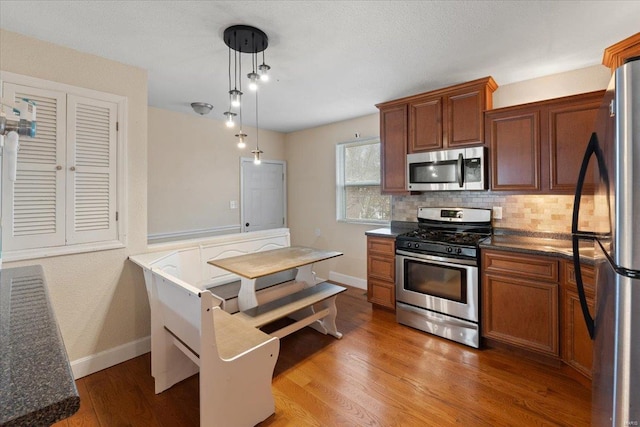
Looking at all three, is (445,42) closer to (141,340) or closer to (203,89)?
(203,89)

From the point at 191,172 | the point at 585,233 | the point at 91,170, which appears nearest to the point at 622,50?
the point at 585,233

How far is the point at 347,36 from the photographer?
209 centimetres

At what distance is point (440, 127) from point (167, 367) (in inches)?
128

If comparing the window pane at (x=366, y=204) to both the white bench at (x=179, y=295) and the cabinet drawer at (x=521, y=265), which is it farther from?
the white bench at (x=179, y=295)

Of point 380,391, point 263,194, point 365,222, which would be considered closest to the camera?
point 380,391

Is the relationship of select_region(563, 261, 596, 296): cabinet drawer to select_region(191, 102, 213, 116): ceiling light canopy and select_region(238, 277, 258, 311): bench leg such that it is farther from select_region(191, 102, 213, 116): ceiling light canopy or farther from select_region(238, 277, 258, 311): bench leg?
select_region(191, 102, 213, 116): ceiling light canopy

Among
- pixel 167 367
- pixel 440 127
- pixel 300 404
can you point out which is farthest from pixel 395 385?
pixel 440 127

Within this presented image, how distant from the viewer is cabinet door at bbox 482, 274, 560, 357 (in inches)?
90.8

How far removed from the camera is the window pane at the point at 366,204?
13.5 ft

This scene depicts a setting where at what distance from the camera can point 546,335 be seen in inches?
91.7

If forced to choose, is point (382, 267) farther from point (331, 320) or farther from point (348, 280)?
point (348, 280)

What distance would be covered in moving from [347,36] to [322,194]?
9.27ft

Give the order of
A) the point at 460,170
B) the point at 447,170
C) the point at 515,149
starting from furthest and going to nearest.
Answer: the point at 447,170, the point at 460,170, the point at 515,149

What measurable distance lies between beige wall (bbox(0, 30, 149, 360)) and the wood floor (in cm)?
32
